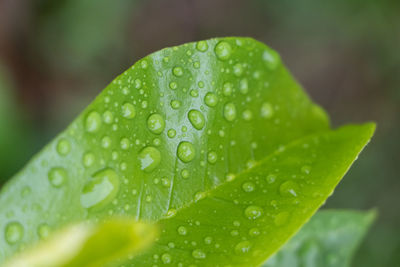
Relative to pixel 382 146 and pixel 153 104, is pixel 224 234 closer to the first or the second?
pixel 153 104

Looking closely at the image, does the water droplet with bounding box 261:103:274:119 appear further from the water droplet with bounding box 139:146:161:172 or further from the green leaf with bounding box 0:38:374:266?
the water droplet with bounding box 139:146:161:172

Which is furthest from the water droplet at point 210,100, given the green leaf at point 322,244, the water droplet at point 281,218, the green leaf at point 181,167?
the green leaf at point 322,244

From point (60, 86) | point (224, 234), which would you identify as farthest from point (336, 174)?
point (60, 86)

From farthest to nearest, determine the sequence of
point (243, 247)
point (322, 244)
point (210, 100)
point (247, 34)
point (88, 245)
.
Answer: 1. point (247, 34)
2. point (322, 244)
3. point (210, 100)
4. point (243, 247)
5. point (88, 245)

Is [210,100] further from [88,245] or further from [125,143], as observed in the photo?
[88,245]

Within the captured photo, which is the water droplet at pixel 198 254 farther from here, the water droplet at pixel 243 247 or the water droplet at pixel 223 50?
the water droplet at pixel 223 50

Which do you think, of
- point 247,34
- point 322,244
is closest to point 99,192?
point 322,244

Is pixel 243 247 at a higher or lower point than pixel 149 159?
lower

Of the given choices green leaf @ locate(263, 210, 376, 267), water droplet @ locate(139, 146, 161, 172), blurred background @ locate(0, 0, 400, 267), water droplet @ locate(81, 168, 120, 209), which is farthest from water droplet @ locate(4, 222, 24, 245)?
blurred background @ locate(0, 0, 400, 267)
